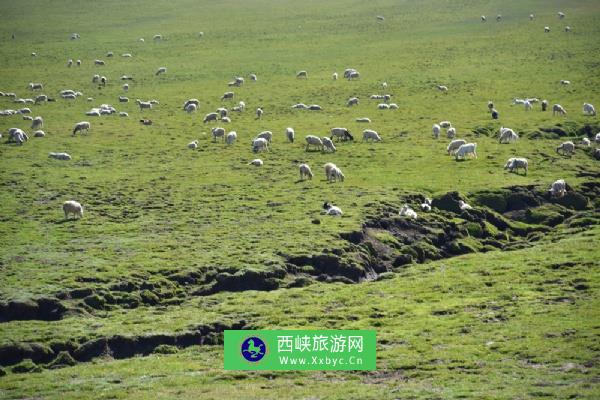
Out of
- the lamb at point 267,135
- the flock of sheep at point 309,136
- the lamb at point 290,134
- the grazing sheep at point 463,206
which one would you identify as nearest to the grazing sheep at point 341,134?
the flock of sheep at point 309,136

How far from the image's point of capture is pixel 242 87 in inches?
2977

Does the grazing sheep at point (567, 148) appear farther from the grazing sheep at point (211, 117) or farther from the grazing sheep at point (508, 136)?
the grazing sheep at point (211, 117)

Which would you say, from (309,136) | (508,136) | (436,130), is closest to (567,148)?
(508,136)

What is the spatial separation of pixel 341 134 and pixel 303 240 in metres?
19.0

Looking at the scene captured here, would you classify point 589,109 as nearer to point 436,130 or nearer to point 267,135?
point 436,130

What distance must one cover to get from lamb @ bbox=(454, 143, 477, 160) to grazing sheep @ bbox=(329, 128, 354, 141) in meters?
7.43

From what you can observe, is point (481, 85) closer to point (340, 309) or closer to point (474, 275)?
point (474, 275)

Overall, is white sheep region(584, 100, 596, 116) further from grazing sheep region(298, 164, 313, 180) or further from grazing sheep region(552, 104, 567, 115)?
grazing sheep region(298, 164, 313, 180)

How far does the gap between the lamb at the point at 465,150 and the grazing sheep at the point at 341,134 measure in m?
7.43

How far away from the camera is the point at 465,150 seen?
50156 millimetres

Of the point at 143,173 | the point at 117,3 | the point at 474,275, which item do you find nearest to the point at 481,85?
the point at 143,173

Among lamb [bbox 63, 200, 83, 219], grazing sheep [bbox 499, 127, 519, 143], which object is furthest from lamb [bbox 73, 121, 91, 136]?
grazing sheep [bbox 499, 127, 519, 143]

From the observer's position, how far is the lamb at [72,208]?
4022cm

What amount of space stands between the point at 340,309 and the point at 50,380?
989 cm
